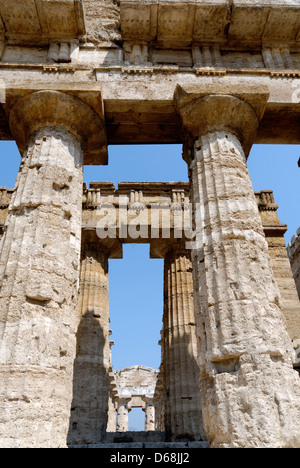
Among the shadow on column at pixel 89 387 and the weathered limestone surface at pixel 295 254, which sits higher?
the weathered limestone surface at pixel 295 254

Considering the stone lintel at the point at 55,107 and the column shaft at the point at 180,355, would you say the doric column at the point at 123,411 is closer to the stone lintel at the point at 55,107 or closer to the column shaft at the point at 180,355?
the column shaft at the point at 180,355

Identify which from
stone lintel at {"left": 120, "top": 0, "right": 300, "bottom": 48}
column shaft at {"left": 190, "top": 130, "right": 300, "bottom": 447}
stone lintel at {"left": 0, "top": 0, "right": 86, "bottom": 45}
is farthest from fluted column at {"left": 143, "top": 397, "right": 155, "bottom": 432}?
stone lintel at {"left": 0, "top": 0, "right": 86, "bottom": 45}

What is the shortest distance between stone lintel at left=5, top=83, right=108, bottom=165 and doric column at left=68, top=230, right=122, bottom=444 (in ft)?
21.6

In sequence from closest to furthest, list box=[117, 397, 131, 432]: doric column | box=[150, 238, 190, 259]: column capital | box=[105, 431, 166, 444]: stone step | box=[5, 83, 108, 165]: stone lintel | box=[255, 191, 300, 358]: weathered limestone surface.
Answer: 1. box=[5, 83, 108, 165]: stone lintel
2. box=[255, 191, 300, 358]: weathered limestone surface
3. box=[105, 431, 166, 444]: stone step
4. box=[150, 238, 190, 259]: column capital
5. box=[117, 397, 131, 432]: doric column

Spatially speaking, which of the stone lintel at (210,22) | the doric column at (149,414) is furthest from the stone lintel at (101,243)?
the doric column at (149,414)

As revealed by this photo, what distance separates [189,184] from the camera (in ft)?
28.2

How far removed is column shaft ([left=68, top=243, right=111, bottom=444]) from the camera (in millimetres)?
11359

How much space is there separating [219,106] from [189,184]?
191 centimetres

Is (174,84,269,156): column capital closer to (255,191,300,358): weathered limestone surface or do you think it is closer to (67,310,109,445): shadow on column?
(255,191,300,358): weathered limestone surface

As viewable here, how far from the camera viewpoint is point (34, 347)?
5.06 metres

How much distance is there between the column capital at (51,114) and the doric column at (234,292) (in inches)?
71.0

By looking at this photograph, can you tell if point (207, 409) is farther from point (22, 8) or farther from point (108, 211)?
point (108, 211)

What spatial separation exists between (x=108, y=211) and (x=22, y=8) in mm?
7194

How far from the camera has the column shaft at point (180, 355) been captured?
11055mm
